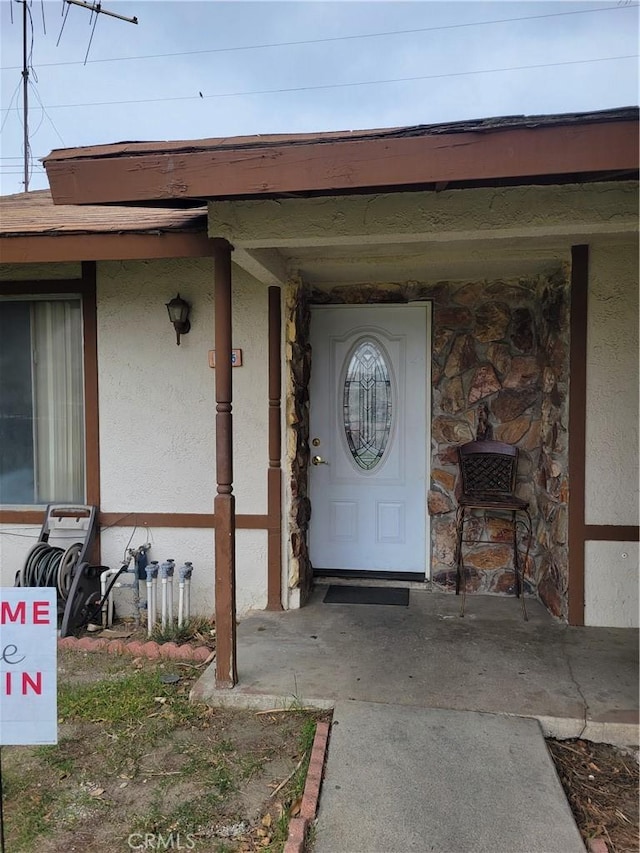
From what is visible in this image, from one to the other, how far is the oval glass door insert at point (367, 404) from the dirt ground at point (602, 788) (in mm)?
2191

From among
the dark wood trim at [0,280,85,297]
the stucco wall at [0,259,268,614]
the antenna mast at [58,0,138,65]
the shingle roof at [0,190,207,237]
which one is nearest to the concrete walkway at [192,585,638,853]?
the stucco wall at [0,259,268,614]

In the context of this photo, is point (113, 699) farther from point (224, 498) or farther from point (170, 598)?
point (224, 498)

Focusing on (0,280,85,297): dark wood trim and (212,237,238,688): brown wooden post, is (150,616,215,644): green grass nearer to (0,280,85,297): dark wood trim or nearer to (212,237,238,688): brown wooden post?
(212,237,238,688): brown wooden post

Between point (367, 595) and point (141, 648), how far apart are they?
5.02ft

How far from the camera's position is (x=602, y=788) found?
83.9 inches

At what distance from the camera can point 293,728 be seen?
246 centimetres

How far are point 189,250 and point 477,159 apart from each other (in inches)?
61.6

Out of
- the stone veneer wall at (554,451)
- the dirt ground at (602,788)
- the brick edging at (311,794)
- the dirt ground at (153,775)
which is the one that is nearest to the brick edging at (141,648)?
the dirt ground at (153,775)

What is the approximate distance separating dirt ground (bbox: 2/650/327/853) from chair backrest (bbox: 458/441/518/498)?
Result: 6.48ft

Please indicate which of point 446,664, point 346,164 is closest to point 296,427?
point 446,664

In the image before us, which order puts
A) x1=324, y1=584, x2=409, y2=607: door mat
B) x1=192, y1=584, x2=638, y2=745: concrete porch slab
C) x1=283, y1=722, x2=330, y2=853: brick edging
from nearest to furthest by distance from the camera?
x1=283, y1=722, x2=330, y2=853: brick edging, x1=192, y1=584, x2=638, y2=745: concrete porch slab, x1=324, y1=584, x2=409, y2=607: door mat

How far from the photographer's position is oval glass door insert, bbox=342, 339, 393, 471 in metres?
4.08

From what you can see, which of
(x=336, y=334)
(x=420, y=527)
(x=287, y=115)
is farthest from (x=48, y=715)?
(x=287, y=115)

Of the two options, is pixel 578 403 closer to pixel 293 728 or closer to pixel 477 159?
pixel 477 159
